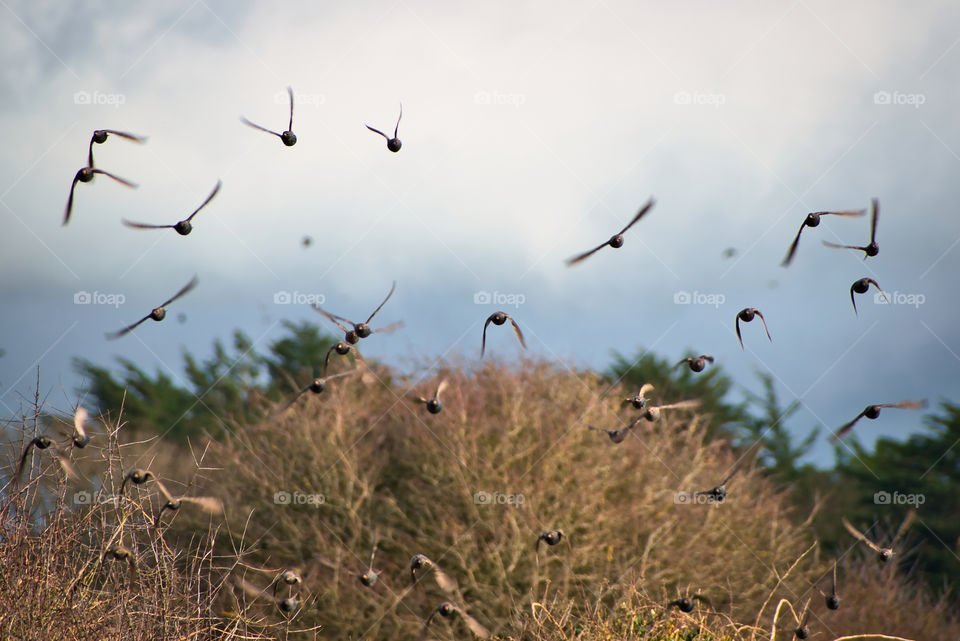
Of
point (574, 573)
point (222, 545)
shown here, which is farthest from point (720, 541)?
point (222, 545)

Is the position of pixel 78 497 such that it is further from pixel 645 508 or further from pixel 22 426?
pixel 645 508

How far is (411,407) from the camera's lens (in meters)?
18.4

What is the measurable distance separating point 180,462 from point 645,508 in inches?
630
